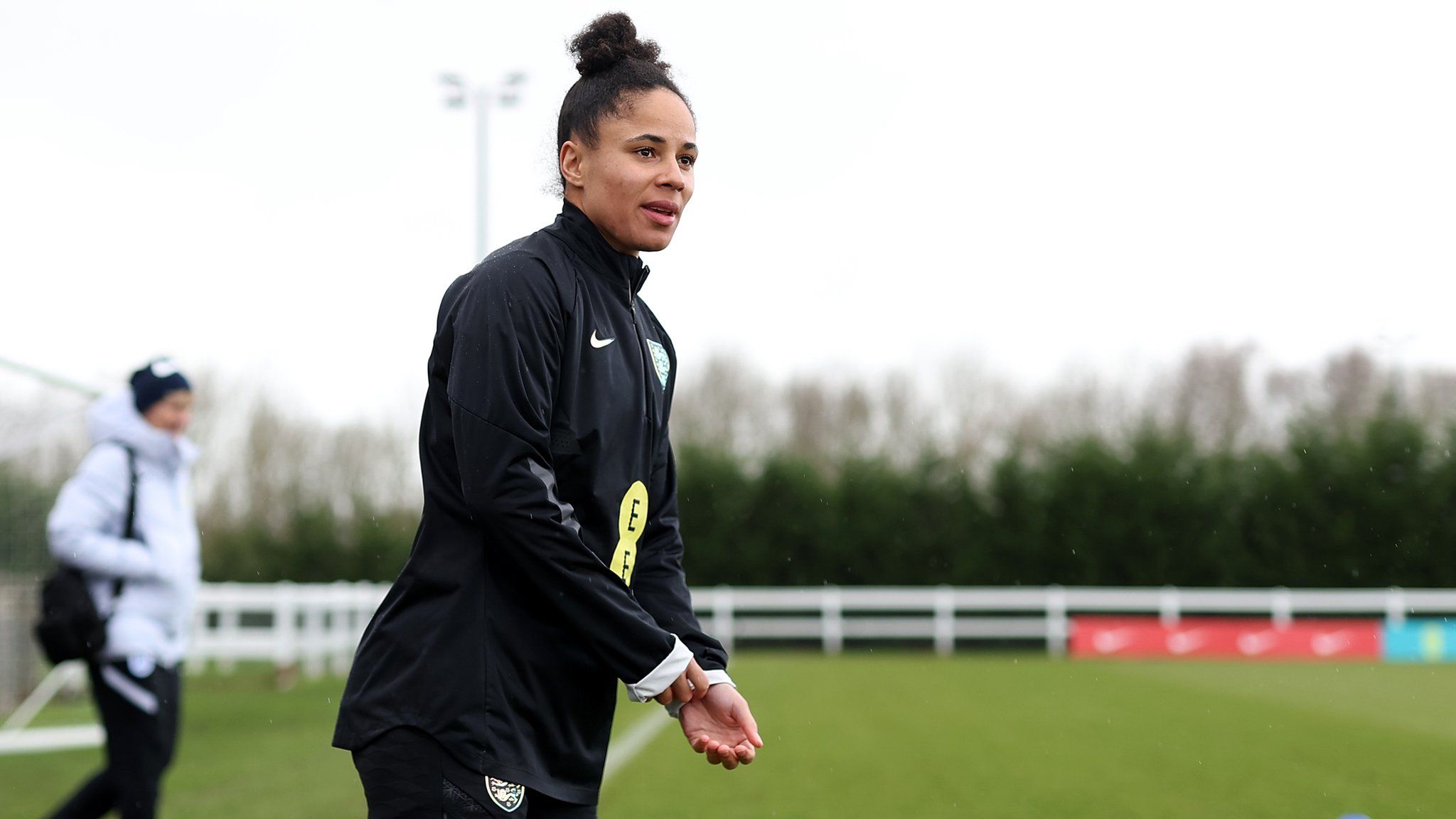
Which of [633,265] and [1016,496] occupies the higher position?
[633,265]

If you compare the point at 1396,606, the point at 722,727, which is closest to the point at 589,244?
the point at 722,727

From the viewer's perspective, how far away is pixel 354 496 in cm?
3086

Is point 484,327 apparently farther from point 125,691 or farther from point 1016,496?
point 1016,496

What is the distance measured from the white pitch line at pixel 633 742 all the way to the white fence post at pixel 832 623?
40.8 feet

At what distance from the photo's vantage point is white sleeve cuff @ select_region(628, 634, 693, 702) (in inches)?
89.3

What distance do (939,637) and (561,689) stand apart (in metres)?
22.5

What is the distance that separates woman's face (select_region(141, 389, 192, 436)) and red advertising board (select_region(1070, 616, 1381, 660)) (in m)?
19.5

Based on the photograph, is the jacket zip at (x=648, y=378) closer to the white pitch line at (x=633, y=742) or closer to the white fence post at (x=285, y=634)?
the white pitch line at (x=633, y=742)

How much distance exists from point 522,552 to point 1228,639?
21903 millimetres

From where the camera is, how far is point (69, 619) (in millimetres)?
4660

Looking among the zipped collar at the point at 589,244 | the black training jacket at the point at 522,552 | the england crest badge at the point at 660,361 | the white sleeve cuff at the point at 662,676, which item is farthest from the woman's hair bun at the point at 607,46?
the white sleeve cuff at the point at 662,676

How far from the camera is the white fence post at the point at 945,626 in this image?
78.5 ft

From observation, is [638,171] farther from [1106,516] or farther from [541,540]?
[1106,516]

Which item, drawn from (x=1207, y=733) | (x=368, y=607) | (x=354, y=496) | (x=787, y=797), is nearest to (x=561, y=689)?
(x=787, y=797)
